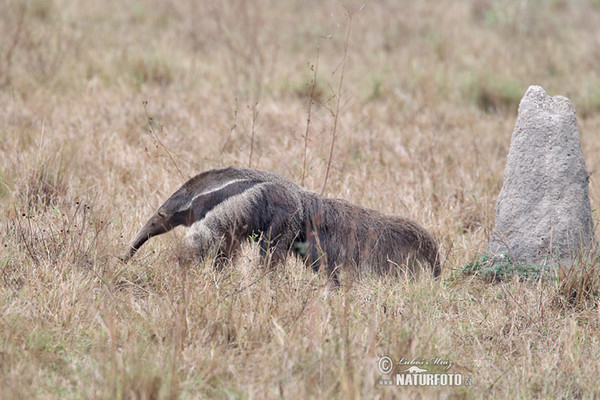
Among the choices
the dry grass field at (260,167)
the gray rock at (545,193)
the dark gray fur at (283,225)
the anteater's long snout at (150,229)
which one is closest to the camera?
the dry grass field at (260,167)

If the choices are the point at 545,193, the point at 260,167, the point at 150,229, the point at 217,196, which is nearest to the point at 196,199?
the point at 217,196

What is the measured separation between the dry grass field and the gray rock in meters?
0.27

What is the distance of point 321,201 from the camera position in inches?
183

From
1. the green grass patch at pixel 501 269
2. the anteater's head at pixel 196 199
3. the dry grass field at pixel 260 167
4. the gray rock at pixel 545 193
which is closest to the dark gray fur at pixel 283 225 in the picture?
the anteater's head at pixel 196 199

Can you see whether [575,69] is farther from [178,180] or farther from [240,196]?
[240,196]

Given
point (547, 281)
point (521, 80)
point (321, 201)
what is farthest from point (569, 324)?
point (521, 80)

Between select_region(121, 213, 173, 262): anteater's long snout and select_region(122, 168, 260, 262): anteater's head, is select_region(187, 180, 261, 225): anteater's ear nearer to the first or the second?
select_region(122, 168, 260, 262): anteater's head

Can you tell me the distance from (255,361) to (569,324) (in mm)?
2176

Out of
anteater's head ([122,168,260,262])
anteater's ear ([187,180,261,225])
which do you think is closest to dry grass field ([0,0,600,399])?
anteater's head ([122,168,260,262])

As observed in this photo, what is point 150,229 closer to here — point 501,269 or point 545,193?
point 501,269

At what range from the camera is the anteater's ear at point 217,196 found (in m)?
4.33

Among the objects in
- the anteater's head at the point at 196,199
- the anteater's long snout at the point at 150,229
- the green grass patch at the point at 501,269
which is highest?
the anteater's head at the point at 196,199

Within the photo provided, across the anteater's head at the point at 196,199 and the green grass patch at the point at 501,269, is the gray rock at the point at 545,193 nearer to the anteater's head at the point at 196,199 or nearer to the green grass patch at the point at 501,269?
the green grass patch at the point at 501,269

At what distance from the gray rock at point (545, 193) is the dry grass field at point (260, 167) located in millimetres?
265
